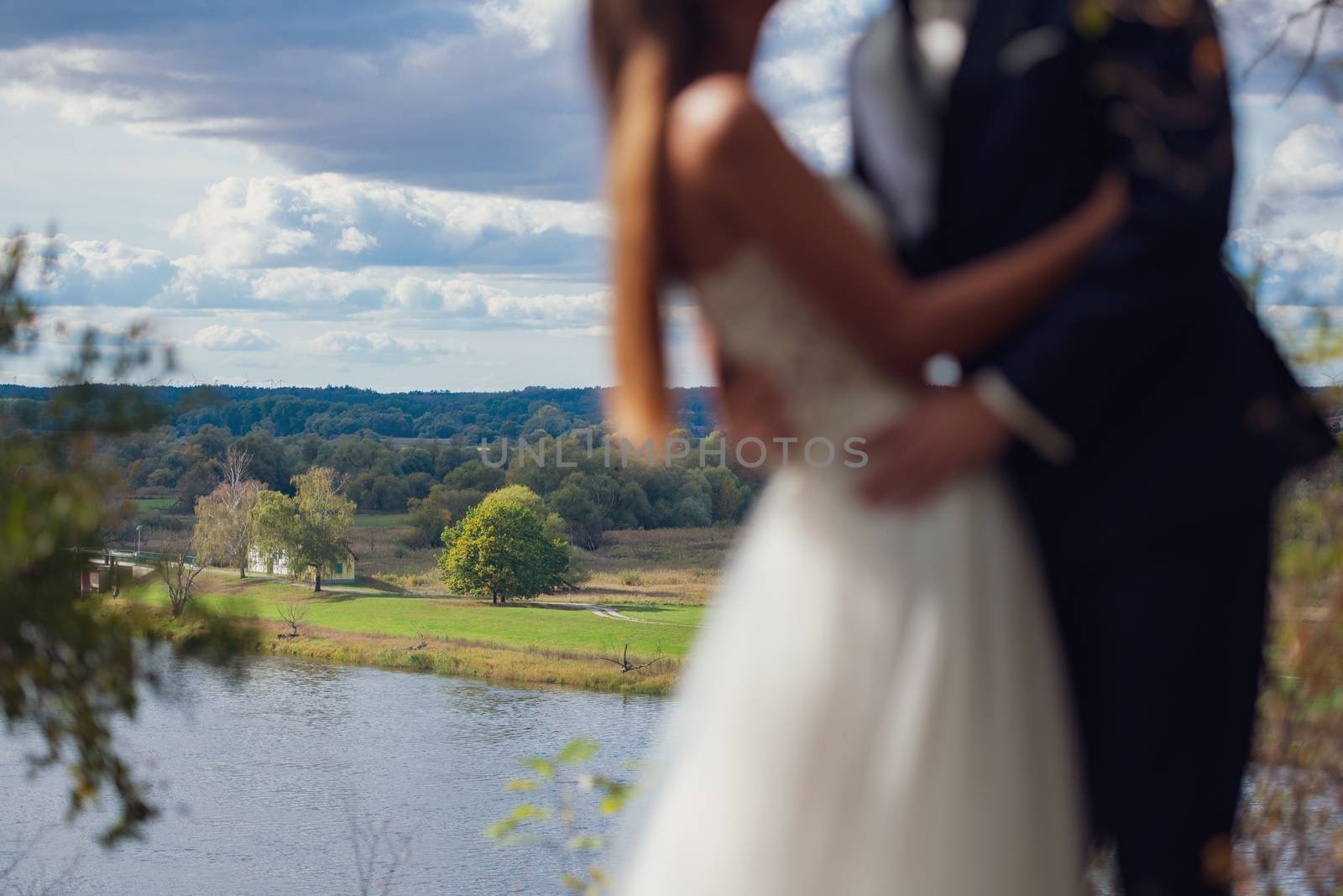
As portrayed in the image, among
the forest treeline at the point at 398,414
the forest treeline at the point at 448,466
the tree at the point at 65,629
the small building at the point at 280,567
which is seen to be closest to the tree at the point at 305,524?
the small building at the point at 280,567

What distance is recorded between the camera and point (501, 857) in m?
31.9

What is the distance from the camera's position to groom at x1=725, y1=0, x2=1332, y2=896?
980mm

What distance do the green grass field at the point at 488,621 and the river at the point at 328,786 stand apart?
281 centimetres

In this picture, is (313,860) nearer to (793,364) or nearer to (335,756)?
(335,756)

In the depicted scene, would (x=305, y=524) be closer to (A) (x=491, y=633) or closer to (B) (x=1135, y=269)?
(A) (x=491, y=633)

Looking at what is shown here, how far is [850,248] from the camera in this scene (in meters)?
0.96

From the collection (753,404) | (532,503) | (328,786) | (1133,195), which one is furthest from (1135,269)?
(532,503)

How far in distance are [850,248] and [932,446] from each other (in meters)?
0.16

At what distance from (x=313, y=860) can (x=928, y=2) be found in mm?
34252

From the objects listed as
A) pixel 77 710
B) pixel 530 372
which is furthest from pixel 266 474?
pixel 77 710

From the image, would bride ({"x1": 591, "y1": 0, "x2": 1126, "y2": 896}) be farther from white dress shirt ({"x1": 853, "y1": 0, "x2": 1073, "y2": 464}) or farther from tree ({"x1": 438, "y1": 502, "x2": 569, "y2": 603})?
tree ({"x1": 438, "y1": 502, "x2": 569, "y2": 603})

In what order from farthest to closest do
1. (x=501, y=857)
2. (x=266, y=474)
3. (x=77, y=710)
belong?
(x=266, y=474), (x=501, y=857), (x=77, y=710)

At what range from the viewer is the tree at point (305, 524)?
4978 centimetres

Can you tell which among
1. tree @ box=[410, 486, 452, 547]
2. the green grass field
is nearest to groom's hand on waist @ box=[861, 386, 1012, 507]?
the green grass field
